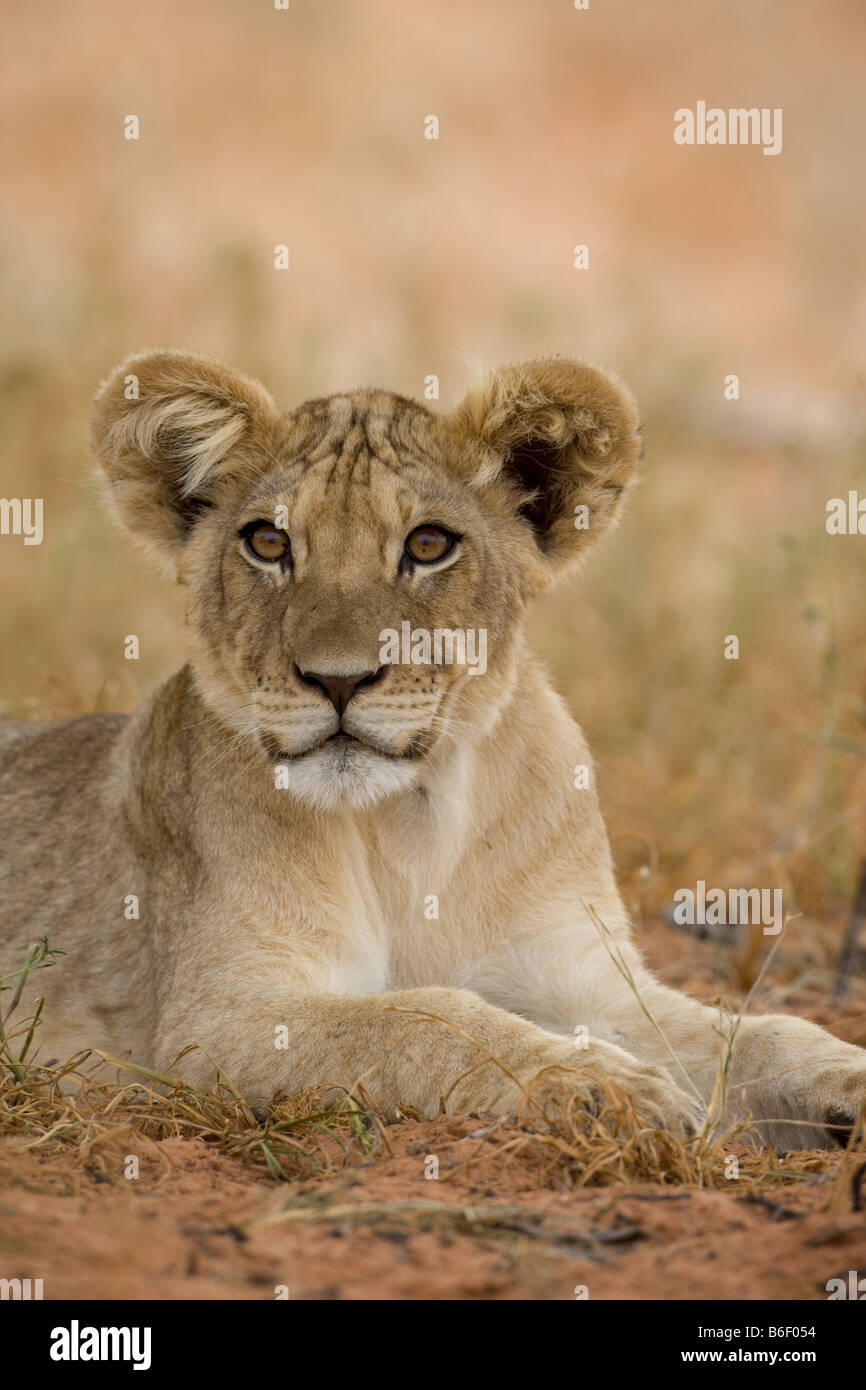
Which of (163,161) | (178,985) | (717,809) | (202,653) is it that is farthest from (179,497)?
(163,161)

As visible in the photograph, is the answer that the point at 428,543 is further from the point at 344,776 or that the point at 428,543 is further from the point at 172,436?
the point at 172,436

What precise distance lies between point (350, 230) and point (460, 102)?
8.59 m

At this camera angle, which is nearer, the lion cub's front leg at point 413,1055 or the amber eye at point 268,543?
the lion cub's front leg at point 413,1055

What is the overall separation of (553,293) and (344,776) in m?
17.4

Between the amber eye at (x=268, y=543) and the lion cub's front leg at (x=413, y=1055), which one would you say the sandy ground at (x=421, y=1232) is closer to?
the lion cub's front leg at (x=413, y=1055)

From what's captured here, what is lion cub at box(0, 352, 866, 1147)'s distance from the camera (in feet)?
12.6

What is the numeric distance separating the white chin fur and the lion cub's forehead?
0.62 meters

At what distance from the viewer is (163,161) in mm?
14039

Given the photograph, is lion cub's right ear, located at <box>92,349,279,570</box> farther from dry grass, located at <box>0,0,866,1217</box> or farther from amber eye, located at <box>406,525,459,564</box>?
dry grass, located at <box>0,0,866,1217</box>

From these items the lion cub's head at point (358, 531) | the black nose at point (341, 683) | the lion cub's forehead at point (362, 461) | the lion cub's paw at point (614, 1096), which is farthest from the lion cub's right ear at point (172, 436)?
the lion cub's paw at point (614, 1096)

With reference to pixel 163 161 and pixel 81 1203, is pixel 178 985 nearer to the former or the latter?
pixel 81 1203

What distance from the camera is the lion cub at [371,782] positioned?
3840mm

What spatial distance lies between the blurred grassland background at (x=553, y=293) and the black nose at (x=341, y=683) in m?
1.14

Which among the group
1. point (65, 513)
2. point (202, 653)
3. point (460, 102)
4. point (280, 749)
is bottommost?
point (280, 749)
